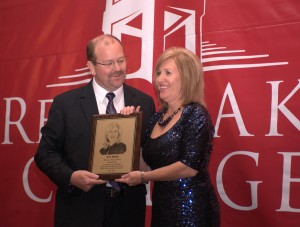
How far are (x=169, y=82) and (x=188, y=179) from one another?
465 millimetres

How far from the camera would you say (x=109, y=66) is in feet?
7.48

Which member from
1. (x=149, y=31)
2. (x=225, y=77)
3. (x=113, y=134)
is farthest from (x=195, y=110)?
(x=149, y=31)

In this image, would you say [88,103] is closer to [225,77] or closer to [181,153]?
[181,153]

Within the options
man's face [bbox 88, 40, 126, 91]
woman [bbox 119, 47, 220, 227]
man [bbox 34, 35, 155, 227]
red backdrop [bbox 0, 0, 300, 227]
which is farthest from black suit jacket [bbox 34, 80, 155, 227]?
red backdrop [bbox 0, 0, 300, 227]

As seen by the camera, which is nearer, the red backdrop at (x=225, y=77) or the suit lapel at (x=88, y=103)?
the suit lapel at (x=88, y=103)

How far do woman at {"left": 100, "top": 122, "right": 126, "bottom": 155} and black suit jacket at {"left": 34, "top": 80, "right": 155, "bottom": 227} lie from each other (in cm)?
14

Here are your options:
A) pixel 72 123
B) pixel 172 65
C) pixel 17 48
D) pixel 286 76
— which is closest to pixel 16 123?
pixel 17 48

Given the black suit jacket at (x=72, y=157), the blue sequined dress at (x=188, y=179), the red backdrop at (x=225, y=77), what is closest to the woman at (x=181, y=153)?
the blue sequined dress at (x=188, y=179)

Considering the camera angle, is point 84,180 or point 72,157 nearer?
point 84,180

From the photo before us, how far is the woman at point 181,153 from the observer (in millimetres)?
1825

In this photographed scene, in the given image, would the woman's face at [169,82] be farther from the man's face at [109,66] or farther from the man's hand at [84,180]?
the man's hand at [84,180]

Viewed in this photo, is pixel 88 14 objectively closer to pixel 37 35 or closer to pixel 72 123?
pixel 37 35

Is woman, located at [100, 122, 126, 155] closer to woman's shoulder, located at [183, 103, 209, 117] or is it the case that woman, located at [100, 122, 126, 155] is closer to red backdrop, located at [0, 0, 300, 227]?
woman's shoulder, located at [183, 103, 209, 117]

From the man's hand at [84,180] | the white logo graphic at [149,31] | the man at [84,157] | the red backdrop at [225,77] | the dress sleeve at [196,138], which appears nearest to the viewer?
the dress sleeve at [196,138]
